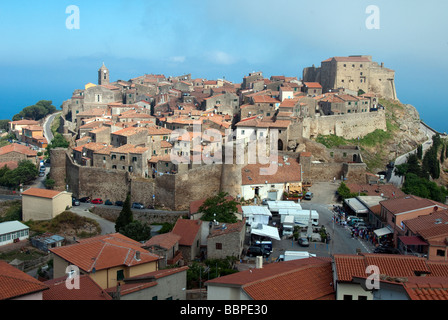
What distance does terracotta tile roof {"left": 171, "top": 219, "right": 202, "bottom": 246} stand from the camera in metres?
26.5

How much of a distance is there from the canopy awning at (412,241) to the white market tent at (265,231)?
22.3 feet

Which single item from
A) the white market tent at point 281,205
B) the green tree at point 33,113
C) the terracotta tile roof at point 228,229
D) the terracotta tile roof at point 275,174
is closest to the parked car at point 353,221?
the white market tent at point 281,205

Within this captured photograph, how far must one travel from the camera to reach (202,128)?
4803 cm

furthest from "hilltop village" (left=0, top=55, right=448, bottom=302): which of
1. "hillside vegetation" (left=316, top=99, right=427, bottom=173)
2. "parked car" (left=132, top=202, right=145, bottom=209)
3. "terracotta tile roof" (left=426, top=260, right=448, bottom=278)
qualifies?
"hillside vegetation" (left=316, top=99, right=427, bottom=173)

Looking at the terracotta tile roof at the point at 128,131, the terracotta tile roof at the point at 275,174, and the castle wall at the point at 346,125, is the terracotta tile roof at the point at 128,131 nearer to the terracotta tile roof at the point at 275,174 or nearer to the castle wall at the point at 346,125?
the terracotta tile roof at the point at 275,174

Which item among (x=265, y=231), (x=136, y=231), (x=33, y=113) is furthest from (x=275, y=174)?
(x=33, y=113)

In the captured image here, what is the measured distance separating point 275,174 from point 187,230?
470 inches

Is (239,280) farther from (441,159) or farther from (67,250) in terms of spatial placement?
(441,159)

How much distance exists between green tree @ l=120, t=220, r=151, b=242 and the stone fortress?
18.7 feet

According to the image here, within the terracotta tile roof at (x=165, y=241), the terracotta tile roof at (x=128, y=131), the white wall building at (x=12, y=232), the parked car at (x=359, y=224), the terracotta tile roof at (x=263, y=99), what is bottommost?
the white wall building at (x=12, y=232)

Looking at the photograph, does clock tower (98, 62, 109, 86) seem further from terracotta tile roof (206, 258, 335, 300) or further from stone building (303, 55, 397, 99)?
terracotta tile roof (206, 258, 335, 300)

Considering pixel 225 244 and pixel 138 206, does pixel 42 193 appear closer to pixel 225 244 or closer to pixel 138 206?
pixel 138 206

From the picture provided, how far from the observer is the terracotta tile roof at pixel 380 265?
47.6 ft

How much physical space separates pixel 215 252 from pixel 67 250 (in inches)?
308
